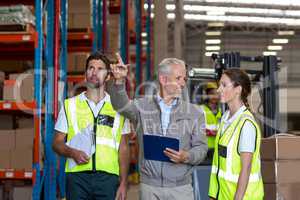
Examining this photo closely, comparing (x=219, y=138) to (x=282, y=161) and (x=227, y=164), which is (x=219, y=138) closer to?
(x=227, y=164)

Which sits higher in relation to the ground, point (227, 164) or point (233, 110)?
point (233, 110)

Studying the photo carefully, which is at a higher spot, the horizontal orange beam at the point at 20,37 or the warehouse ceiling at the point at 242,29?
the warehouse ceiling at the point at 242,29

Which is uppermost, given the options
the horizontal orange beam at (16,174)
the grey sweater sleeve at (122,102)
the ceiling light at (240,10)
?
the ceiling light at (240,10)

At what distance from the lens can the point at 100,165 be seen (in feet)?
13.1

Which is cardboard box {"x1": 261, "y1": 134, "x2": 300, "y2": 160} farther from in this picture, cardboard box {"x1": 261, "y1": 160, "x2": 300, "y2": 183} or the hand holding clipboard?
the hand holding clipboard

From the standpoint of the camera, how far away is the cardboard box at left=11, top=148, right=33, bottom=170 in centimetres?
570

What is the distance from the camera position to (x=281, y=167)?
14.9ft

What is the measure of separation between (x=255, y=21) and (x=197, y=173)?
2472 cm

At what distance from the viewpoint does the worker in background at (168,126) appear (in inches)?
146

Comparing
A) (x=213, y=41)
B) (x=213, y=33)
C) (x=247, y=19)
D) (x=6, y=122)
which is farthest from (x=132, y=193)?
(x=213, y=41)

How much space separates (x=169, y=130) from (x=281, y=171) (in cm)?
A: 131

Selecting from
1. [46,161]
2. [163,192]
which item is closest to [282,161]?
[163,192]

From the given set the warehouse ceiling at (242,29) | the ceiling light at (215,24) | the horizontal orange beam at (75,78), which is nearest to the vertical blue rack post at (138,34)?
the horizontal orange beam at (75,78)

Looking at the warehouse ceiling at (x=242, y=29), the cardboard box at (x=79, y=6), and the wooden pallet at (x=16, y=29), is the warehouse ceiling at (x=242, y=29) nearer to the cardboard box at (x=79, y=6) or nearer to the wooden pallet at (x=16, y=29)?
the cardboard box at (x=79, y=6)
